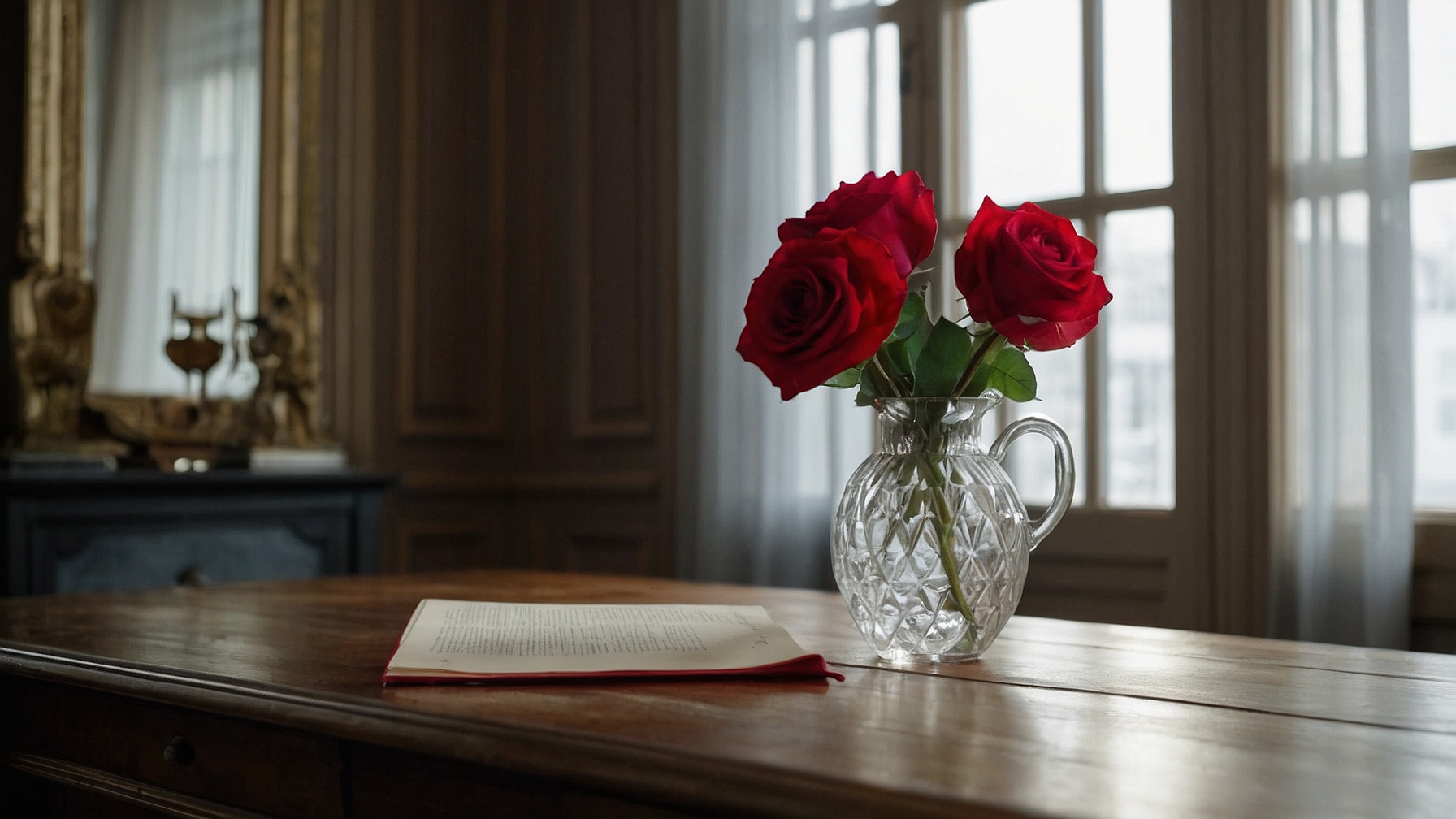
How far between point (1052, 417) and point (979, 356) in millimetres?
1759

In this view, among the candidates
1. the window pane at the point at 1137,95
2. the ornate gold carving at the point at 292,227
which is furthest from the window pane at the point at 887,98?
the ornate gold carving at the point at 292,227

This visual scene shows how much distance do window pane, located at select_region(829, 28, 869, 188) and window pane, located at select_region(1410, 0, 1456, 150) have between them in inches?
44.4

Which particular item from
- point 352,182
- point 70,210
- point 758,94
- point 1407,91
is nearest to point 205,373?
point 70,210

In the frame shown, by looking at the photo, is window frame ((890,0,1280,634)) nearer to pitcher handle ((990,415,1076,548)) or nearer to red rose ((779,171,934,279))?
pitcher handle ((990,415,1076,548))

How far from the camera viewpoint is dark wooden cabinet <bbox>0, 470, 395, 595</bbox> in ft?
7.54

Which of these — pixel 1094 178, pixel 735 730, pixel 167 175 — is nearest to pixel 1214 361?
pixel 1094 178

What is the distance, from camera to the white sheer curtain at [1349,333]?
6.85 feet

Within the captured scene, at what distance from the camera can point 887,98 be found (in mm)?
2891

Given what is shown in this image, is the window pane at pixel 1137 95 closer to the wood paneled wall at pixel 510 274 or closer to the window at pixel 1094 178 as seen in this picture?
the window at pixel 1094 178

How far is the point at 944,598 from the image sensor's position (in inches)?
38.0

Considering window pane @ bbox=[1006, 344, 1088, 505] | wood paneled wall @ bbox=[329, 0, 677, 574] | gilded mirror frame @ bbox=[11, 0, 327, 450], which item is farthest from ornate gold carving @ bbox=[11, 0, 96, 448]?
window pane @ bbox=[1006, 344, 1088, 505]

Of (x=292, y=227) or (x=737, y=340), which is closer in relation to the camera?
(x=737, y=340)

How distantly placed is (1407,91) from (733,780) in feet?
6.59

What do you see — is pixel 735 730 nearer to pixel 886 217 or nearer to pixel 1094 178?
pixel 886 217
